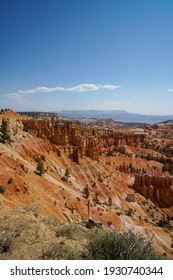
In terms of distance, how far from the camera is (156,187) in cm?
5894

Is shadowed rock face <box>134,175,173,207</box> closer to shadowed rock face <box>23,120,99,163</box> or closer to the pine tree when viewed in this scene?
shadowed rock face <box>23,120,99,163</box>

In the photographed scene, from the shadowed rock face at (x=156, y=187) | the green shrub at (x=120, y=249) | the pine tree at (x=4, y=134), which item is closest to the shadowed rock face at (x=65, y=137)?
the shadowed rock face at (x=156, y=187)

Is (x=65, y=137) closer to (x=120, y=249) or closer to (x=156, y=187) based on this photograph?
(x=156, y=187)

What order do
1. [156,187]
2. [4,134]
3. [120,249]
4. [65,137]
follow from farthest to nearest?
[65,137], [156,187], [4,134], [120,249]

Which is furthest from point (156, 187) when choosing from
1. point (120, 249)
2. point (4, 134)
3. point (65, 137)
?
point (120, 249)

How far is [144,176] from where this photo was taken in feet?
197

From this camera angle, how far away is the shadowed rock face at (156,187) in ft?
186

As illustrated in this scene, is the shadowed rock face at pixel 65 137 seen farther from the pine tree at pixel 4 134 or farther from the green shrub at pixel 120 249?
the green shrub at pixel 120 249

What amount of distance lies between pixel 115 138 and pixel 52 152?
65.7m

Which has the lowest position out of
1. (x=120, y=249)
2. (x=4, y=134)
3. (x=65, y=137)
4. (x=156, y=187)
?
(x=156, y=187)

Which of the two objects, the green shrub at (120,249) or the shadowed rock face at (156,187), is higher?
the green shrub at (120,249)
